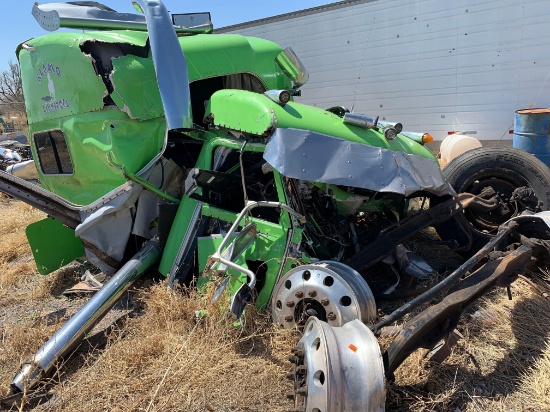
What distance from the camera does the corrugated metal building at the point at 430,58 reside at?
9.51m

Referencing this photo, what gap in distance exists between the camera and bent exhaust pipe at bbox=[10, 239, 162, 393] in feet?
9.77

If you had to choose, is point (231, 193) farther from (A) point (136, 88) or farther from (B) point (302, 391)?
(B) point (302, 391)

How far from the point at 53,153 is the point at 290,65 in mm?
2790

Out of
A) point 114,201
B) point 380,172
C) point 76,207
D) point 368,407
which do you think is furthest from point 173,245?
point 368,407

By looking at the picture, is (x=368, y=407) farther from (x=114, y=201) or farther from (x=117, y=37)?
(x=117, y=37)

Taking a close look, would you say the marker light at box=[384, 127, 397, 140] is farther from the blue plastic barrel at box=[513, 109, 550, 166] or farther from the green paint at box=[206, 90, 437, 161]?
the blue plastic barrel at box=[513, 109, 550, 166]

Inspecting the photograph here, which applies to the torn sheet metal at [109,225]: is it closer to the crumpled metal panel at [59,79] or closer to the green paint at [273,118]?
the crumpled metal panel at [59,79]

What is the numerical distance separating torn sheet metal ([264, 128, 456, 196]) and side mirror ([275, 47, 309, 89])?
2.28 metres

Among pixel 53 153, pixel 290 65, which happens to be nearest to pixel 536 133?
pixel 290 65

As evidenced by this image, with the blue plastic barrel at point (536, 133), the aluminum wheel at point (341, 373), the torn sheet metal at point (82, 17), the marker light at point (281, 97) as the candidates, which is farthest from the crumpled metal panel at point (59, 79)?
the blue plastic barrel at point (536, 133)

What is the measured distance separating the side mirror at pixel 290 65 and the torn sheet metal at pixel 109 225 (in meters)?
2.38

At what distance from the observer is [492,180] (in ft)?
14.9

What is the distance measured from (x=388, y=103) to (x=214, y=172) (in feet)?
29.6

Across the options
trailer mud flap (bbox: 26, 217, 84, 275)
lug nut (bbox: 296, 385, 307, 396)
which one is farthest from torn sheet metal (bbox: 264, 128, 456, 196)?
trailer mud flap (bbox: 26, 217, 84, 275)
